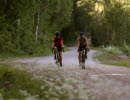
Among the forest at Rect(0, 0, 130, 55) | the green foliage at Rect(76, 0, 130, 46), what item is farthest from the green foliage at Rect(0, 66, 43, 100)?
the green foliage at Rect(76, 0, 130, 46)

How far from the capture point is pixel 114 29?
52094 mm

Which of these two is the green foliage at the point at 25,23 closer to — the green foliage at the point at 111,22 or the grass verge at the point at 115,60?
the green foliage at the point at 111,22

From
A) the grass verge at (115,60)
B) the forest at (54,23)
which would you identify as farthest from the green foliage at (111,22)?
the grass verge at (115,60)

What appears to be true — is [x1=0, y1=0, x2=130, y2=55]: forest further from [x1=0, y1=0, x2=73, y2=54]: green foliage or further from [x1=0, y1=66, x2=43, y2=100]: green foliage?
[x1=0, y1=66, x2=43, y2=100]: green foliage

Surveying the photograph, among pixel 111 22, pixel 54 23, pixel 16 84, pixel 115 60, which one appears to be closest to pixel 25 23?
pixel 115 60

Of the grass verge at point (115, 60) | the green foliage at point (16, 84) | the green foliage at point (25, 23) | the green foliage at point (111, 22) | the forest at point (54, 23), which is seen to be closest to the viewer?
the green foliage at point (16, 84)

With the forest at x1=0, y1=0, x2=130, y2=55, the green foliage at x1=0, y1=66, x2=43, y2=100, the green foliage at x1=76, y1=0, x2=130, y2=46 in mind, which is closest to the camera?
the green foliage at x1=0, y1=66, x2=43, y2=100

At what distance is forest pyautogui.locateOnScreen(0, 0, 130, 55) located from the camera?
19.9 meters

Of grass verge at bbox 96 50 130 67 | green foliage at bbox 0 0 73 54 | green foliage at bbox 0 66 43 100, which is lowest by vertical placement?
grass verge at bbox 96 50 130 67

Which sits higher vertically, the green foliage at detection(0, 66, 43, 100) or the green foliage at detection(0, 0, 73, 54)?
the green foliage at detection(0, 0, 73, 54)

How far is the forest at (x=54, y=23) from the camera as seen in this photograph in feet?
65.4

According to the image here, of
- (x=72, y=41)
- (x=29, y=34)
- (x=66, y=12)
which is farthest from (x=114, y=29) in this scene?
(x=72, y=41)

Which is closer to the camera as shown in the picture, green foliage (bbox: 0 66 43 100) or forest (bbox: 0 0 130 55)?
green foliage (bbox: 0 66 43 100)

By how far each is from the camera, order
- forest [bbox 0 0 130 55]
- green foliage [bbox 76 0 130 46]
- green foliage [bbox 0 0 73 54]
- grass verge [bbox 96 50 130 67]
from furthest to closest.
Result: green foliage [bbox 76 0 130 46]
grass verge [bbox 96 50 130 67]
forest [bbox 0 0 130 55]
green foliage [bbox 0 0 73 54]
